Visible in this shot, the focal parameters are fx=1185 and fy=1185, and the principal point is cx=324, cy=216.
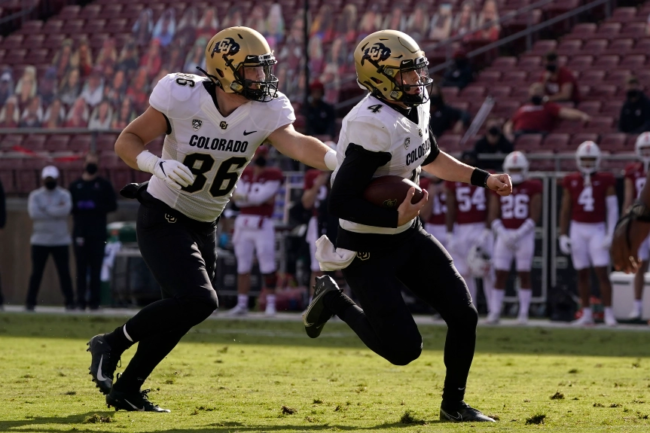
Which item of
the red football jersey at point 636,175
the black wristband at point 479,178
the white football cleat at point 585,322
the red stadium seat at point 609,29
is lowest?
the white football cleat at point 585,322

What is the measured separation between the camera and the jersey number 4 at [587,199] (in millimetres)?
12445

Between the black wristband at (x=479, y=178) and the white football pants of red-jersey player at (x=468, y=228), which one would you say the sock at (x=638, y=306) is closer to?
the white football pants of red-jersey player at (x=468, y=228)

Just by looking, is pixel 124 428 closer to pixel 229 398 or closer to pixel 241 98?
pixel 229 398

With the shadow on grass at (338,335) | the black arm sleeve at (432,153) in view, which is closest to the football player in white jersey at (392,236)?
the black arm sleeve at (432,153)

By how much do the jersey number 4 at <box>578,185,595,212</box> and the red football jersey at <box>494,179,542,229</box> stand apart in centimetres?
48

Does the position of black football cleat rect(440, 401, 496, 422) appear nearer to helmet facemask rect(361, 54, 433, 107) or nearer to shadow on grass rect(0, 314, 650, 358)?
helmet facemask rect(361, 54, 433, 107)

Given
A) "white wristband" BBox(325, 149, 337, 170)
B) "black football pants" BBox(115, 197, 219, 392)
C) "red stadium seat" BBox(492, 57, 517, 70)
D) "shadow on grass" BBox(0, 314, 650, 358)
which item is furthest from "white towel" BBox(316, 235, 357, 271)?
"red stadium seat" BBox(492, 57, 517, 70)

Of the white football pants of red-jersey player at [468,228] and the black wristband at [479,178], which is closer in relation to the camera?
the black wristband at [479,178]

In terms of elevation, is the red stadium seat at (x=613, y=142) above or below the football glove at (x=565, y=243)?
above

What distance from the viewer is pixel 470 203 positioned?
12953 mm

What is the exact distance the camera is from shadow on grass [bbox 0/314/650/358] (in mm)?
9773

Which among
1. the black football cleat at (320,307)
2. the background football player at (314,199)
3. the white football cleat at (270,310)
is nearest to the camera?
the black football cleat at (320,307)

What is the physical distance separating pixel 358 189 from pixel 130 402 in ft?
4.90

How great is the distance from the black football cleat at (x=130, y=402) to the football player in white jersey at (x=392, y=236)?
1.04 meters
